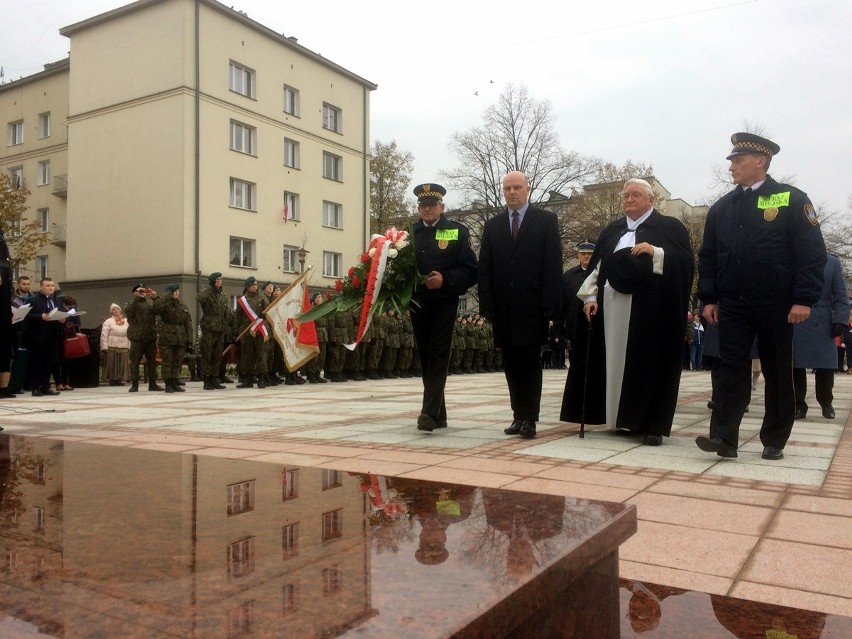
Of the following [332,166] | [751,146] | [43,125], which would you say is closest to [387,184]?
[332,166]

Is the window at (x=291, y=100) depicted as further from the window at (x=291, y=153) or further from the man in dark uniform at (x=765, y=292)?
the man in dark uniform at (x=765, y=292)

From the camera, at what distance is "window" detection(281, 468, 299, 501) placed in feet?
8.14

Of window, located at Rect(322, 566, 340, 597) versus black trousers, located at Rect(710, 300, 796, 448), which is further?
black trousers, located at Rect(710, 300, 796, 448)

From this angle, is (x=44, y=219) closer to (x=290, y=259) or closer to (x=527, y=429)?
(x=290, y=259)

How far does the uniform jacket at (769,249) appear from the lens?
492cm

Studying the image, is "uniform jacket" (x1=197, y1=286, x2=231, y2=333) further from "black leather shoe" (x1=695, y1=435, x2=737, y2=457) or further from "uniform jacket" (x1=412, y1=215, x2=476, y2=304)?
"black leather shoe" (x1=695, y1=435, x2=737, y2=457)

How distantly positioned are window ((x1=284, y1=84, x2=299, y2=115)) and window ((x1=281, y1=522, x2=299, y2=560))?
34.7 m

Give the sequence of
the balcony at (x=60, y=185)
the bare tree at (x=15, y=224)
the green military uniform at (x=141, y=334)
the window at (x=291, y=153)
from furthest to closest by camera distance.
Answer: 1. the balcony at (x=60, y=185)
2. the window at (x=291, y=153)
3. the bare tree at (x=15, y=224)
4. the green military uniform at (x=141, y=334)

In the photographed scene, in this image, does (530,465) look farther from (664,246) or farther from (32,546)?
(32,546)

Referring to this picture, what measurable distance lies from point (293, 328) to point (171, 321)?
6.74 ft

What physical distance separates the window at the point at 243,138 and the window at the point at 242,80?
1.26 metres

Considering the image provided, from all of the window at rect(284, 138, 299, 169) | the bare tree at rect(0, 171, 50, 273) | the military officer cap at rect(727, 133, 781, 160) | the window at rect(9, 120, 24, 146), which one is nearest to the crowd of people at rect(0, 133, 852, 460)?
the military officer cap at rect(727, 133, 781, 160)

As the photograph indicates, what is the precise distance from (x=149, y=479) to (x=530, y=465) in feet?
7.85

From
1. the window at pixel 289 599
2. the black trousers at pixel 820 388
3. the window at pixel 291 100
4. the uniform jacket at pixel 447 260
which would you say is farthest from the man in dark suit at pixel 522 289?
Result: the window at pixel 291 100
